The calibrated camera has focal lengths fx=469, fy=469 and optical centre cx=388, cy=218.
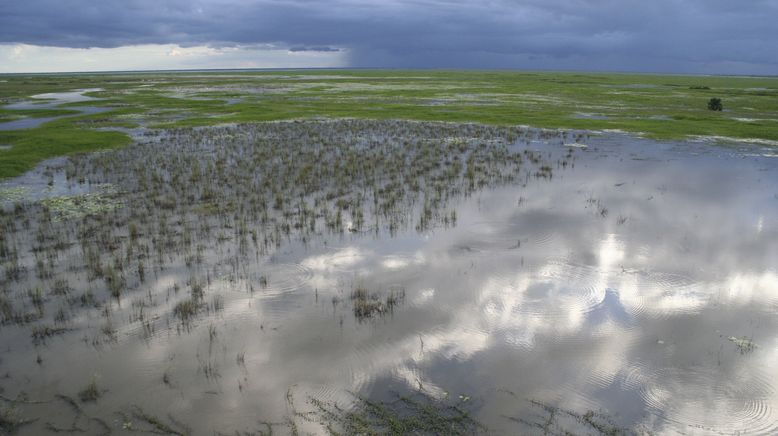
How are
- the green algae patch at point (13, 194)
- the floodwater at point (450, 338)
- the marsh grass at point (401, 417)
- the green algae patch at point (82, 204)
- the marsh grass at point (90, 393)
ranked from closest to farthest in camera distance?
1. the marsh grass at point (401, 417)
2. the floodwater at point (450, 338)
3. the marsh grass at point (90, 393)
4. the green algae patch at point (82, 204)
5. the green algae patch at point (13, 194)

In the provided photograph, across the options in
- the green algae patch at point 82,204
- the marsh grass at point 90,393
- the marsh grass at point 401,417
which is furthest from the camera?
the green algae patch at point 82,204

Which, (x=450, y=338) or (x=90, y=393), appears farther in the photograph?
(x=450, y=338)

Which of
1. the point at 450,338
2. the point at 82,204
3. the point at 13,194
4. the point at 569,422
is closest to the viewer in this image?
the point at 569,422

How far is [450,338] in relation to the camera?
9.40 metres

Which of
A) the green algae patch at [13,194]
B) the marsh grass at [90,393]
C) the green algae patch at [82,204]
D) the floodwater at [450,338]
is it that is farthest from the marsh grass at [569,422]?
the green algae patch at [13,194]

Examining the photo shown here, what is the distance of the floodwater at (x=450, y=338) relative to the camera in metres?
7.42

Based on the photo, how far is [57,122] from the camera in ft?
144

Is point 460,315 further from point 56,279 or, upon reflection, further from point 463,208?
point 56,279

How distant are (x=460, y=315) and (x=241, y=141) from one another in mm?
26838

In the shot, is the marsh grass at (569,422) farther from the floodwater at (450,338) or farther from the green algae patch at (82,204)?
the green algae patch at (82,204)

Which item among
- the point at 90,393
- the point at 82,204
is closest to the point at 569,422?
the point at 90,393

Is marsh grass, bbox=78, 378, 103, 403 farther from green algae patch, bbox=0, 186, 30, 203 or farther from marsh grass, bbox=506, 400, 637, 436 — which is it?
green algae patch, bbox=0, 186, 30, 203

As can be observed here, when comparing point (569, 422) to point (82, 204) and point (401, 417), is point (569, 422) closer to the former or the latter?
point (401, 417)

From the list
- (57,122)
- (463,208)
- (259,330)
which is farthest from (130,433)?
(57,122)
